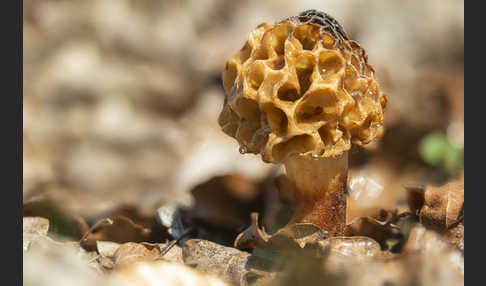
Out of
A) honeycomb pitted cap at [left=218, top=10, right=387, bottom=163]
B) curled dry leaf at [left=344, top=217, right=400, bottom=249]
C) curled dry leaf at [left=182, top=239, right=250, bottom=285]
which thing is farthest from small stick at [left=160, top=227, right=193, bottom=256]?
curled dry leaf at [left=344, top=217, right=400, bottom=249]

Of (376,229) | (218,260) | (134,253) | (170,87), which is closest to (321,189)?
(376,229)

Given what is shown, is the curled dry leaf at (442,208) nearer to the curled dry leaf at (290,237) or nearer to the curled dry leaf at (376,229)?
the curled dry leaf at (376,229)

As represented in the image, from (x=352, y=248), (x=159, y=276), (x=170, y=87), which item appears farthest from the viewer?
(x=170, y=87)

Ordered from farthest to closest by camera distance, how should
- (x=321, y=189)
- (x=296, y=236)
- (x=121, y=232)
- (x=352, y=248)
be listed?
(x=121, y=232), (x=321, y=189), (x=296, y=236), (x=352, y=248)

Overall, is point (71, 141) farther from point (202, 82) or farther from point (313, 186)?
point (313, 186)

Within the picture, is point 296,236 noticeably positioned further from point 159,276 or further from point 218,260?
point 159,276
